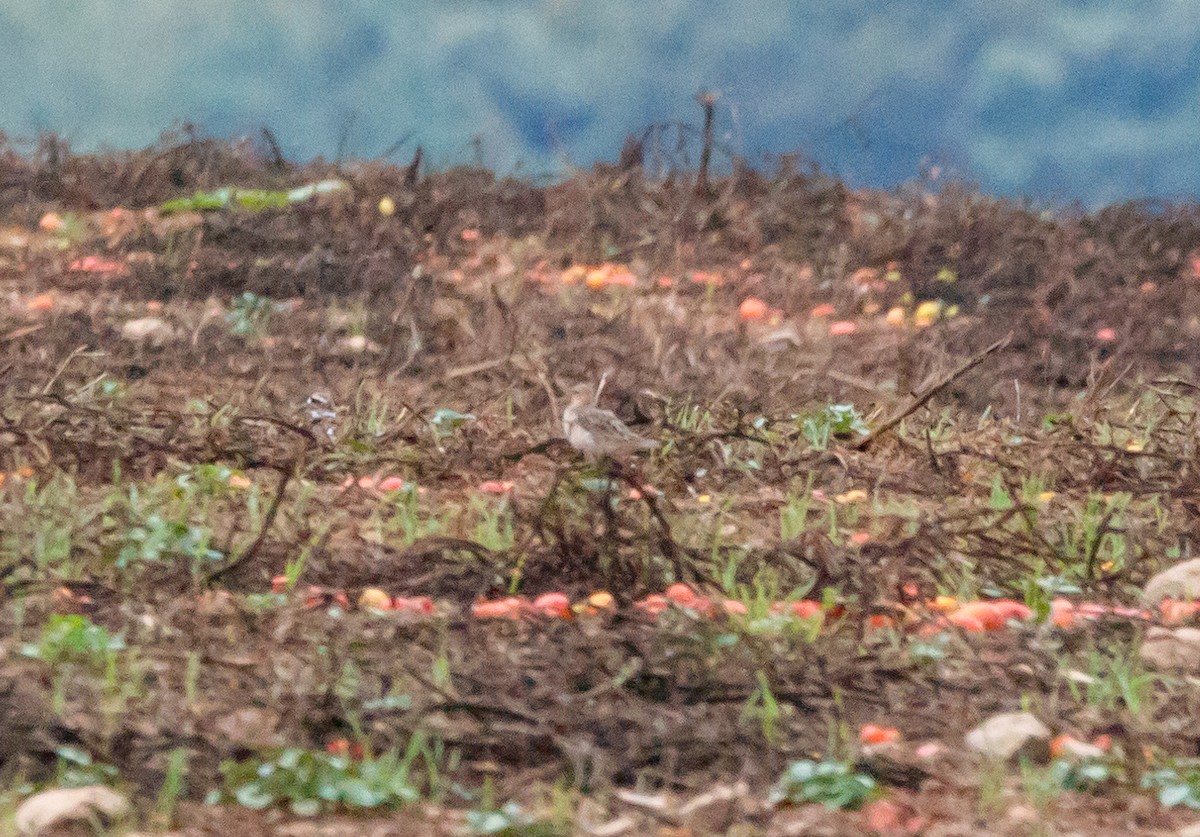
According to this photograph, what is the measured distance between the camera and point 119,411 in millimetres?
6531

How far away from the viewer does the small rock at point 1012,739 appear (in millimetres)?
3723

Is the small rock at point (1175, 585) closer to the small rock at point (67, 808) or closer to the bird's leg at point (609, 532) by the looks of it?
the bird's leg at point (609, 532)

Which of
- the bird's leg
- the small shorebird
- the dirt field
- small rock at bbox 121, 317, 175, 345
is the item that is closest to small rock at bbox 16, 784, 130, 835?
the dirt field

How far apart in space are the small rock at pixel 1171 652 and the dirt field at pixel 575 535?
0.06 meters

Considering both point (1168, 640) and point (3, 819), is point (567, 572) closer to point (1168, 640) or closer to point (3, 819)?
point (1168, 640)

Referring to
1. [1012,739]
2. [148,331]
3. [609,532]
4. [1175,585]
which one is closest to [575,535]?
[609,532]

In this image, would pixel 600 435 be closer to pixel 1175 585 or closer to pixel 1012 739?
pixel 1175 585

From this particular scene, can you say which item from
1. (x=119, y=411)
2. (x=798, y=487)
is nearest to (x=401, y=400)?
(x=119, y=411)

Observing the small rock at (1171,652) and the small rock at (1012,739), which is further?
the small rock at (1171,652)

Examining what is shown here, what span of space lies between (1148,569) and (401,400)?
3.56 meters

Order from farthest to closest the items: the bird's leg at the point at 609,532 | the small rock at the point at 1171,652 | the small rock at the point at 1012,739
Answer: the bird's leg at the point at 609,532 < the small rock at the point at 1171,652 < the small rock at the point at 1012,739

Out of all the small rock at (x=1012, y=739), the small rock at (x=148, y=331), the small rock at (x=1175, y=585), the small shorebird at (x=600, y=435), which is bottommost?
the small rock at (x=1012, y=739)

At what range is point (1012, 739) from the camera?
3732 millimetres

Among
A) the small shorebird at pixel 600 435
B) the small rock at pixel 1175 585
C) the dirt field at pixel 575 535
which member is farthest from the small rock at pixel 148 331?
the small rock at pixel 1175 585
